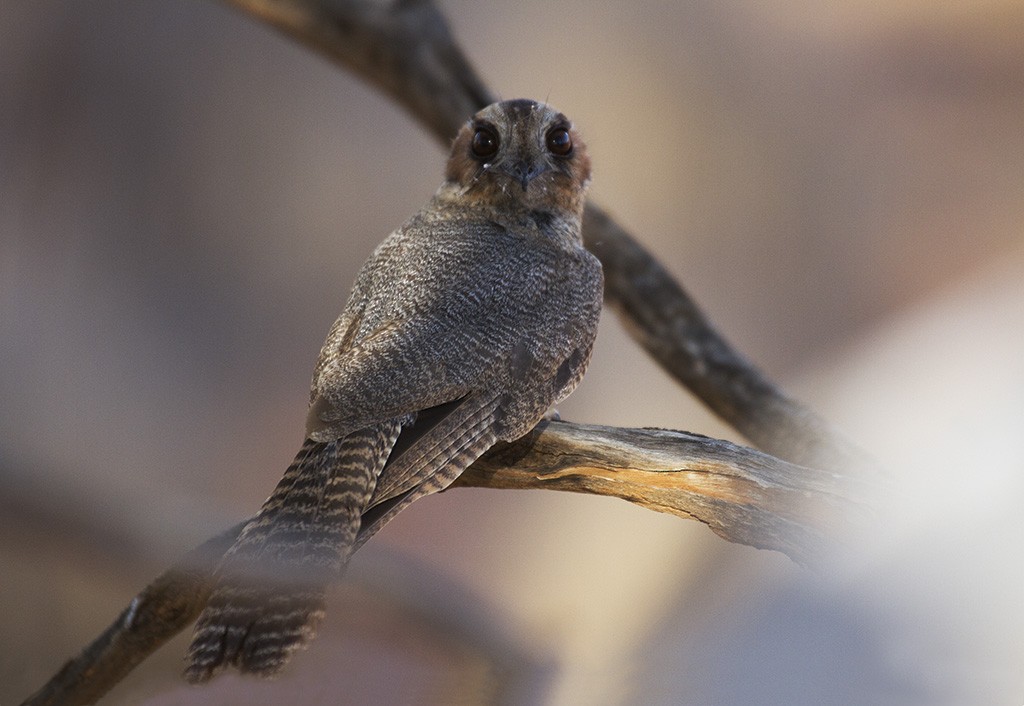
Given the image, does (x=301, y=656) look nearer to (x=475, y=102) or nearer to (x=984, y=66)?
(x=475, y=102)

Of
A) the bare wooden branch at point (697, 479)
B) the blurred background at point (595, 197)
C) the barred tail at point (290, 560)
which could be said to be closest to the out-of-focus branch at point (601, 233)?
the blurred background at point (595, 197)

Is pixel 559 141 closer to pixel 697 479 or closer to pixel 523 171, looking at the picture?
pixel 523 171

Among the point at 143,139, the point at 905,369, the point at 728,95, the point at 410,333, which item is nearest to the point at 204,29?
the point at 143,139

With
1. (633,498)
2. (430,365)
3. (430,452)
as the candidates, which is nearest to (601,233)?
(633,498)

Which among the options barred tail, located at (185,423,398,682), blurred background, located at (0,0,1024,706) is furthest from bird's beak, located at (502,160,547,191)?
blurred background, located at (0,0,1024,706)

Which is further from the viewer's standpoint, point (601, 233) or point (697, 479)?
point (601, 233)

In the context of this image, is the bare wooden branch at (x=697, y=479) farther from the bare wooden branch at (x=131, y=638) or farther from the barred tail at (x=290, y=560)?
the bare wooden branch at (x=131, y=638)

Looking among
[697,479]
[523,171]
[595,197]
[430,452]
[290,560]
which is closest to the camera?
[290,560]
